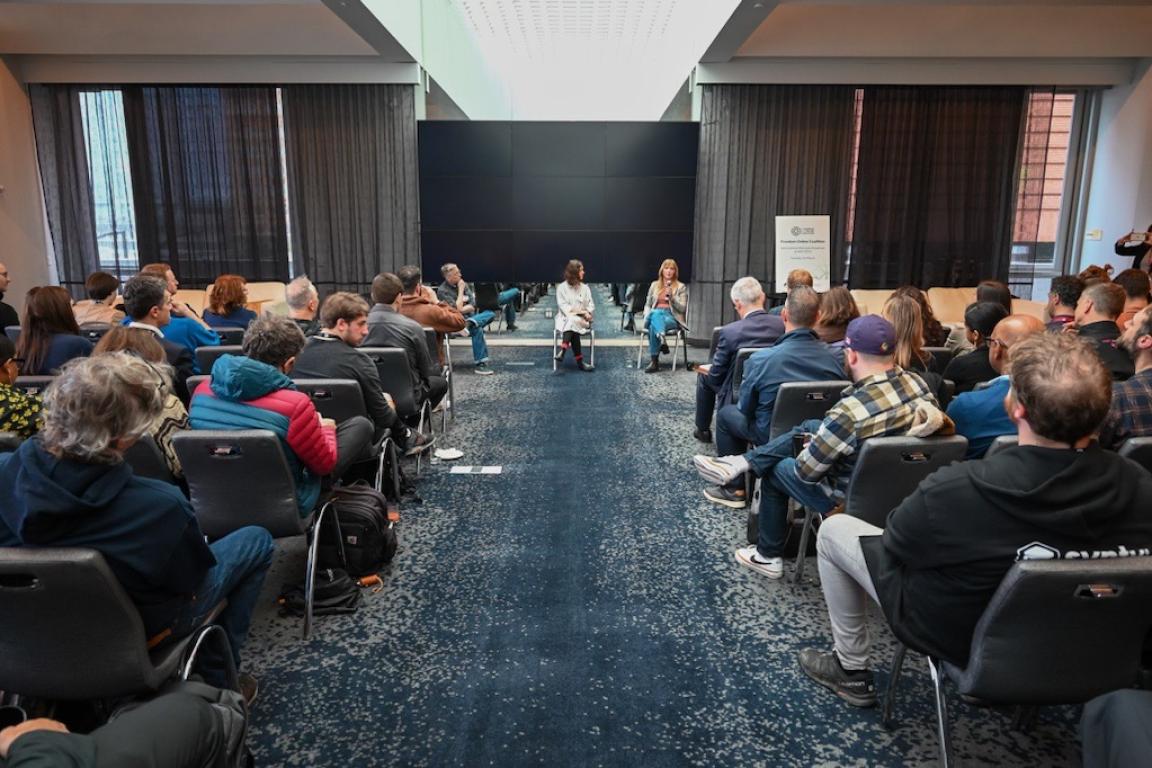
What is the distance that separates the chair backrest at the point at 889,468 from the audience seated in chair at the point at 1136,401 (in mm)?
588

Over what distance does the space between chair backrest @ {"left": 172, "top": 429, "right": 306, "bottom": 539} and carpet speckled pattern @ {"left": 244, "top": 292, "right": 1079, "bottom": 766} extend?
458mm

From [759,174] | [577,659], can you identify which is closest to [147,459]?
[577,659]

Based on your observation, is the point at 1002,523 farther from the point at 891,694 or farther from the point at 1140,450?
the point at 1140,450

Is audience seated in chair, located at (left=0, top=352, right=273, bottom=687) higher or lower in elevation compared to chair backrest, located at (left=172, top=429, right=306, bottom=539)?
higher

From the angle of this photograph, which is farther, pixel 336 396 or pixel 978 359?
pixel 978 359

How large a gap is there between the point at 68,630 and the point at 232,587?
0.49 meters

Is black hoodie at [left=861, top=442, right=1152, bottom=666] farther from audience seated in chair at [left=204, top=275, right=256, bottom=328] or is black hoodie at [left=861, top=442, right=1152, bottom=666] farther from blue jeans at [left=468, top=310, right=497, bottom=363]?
blue jeans at [left=468, top=310, right=497, bottom=363]

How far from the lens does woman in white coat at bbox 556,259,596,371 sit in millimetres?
7320

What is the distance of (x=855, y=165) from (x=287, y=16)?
6.50m

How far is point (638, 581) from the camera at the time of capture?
305 centimetres

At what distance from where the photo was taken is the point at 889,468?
94.2 inches

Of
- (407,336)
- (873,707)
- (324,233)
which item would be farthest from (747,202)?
(873,707)

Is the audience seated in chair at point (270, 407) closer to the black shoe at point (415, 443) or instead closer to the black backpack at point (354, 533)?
the black backpack at point (354, 533)

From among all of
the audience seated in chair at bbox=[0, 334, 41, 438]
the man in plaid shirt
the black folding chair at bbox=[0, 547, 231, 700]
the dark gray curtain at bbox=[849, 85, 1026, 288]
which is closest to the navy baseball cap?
the man in plaid shirt
